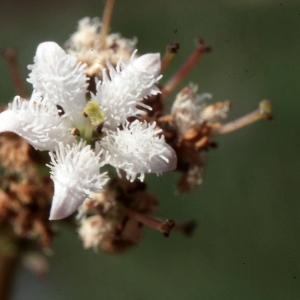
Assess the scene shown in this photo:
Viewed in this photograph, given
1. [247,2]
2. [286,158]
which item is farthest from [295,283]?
[247,2]

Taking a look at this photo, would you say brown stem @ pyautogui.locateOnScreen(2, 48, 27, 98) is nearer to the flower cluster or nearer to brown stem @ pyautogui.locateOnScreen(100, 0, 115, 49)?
the flower cluster

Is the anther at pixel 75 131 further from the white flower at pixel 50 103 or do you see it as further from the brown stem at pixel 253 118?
the brown stem at pixel 253 118

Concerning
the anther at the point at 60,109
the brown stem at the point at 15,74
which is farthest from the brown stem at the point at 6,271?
the anther at the point at 60,109

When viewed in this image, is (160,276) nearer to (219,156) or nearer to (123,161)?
(219,156)

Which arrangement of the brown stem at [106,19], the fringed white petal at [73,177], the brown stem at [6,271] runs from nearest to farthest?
the fringed white petal at [73,177]
the brown stem at [106,19]
the brown stem at [6,271]

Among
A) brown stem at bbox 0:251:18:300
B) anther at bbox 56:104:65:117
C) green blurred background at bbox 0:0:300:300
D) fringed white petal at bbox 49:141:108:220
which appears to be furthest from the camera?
green blurred background at bbox 0:0:300:300

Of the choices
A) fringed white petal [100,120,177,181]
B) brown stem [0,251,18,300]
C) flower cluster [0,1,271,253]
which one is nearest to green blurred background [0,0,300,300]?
brown stem [0,251,18,300]
